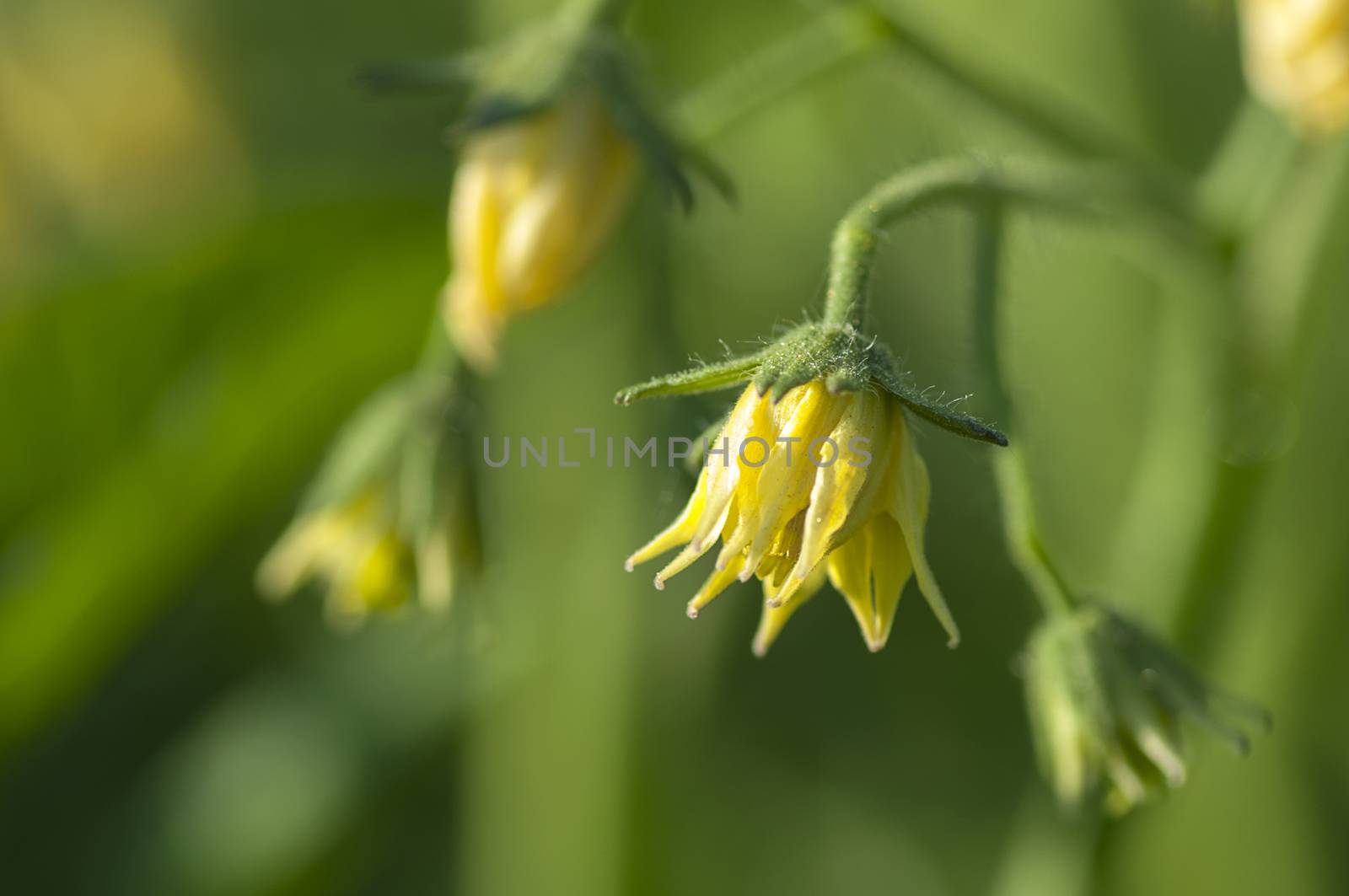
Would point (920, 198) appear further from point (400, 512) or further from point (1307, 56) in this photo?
point (400, 512)

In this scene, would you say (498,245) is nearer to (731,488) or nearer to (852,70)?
(731,488)

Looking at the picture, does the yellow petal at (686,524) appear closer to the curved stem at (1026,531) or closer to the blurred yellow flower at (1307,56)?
the curved stem at (1026,531)

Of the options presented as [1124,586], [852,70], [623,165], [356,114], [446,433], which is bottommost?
[1124,586]

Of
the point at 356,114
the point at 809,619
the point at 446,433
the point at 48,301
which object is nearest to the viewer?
the point at 446,433

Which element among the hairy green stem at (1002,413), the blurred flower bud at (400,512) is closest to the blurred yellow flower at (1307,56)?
the hairy green stem at (1002,413)

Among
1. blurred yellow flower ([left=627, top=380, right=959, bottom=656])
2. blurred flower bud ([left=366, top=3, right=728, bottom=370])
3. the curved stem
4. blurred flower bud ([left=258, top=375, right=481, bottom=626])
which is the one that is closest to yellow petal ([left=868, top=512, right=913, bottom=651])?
blurred yellow flower ([left=627, top=380, right=959, bottom=656])

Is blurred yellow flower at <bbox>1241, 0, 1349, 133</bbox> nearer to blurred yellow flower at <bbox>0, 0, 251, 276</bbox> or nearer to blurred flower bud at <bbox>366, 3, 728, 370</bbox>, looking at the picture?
blurred flower bud at <bbox>366, 3, 728, 370</bbox>

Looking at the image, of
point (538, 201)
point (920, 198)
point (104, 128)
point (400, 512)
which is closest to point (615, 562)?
point (400, 512)

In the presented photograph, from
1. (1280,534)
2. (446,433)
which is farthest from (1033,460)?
(446,433)
